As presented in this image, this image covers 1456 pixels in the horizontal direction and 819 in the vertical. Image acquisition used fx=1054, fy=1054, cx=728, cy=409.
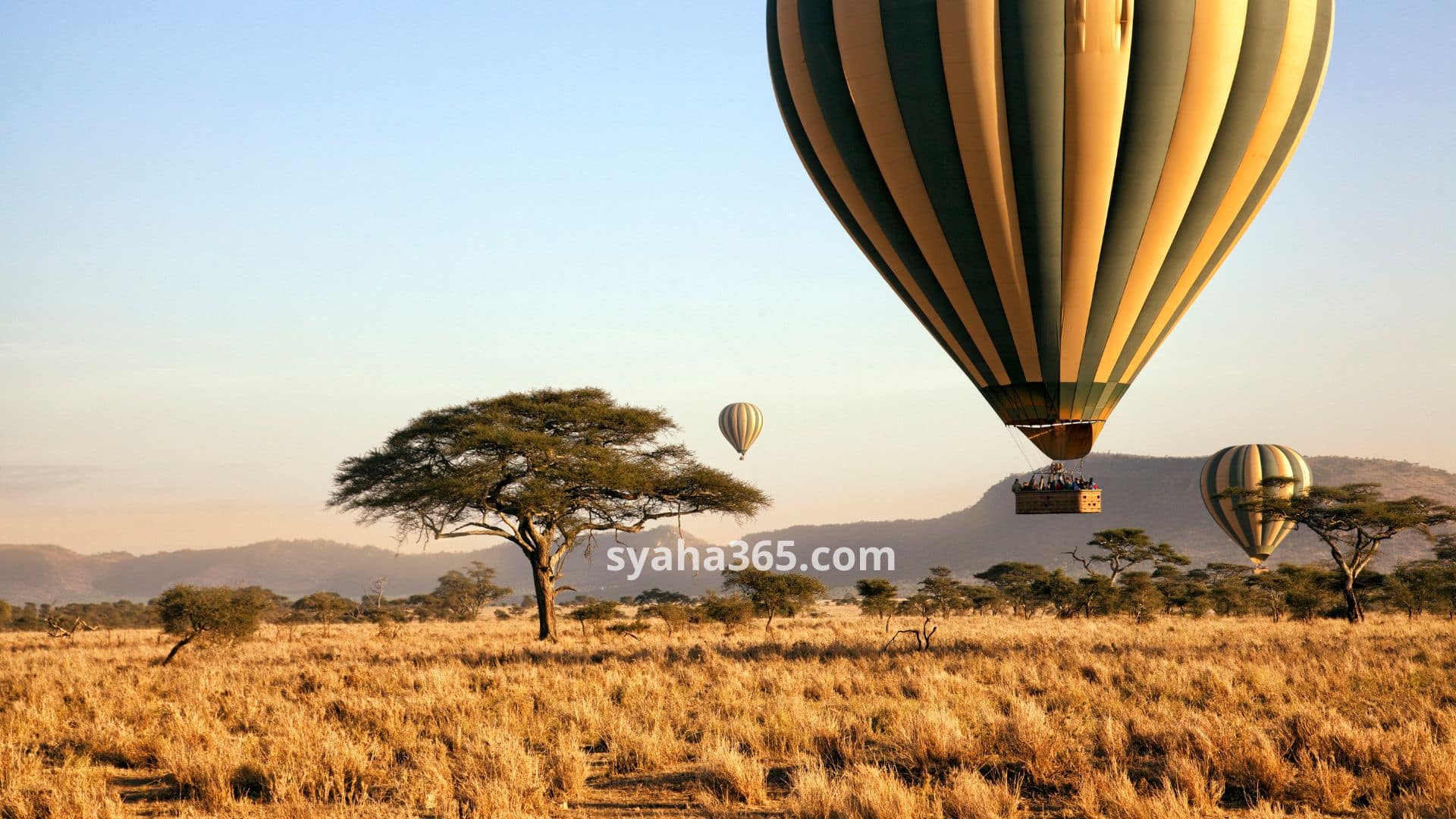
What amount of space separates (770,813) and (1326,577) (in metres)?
56.3

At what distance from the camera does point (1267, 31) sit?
63.2 feet

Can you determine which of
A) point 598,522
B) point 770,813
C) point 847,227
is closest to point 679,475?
point 598,522

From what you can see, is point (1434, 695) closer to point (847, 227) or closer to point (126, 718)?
point (847, 227)

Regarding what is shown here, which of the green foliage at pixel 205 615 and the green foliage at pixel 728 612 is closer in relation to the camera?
the green foliage at pixel 205 615

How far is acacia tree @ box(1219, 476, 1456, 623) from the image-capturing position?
45281 mm

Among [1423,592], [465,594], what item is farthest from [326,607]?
[1423,592]

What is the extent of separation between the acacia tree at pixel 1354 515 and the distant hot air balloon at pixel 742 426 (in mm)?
29435

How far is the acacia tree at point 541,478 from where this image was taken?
30.1m

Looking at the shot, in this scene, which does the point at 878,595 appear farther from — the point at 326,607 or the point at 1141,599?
the point at 326,607

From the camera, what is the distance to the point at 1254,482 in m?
57.5

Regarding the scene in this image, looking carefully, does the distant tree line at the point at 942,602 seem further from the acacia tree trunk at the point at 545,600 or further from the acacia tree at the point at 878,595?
the acacia tree trunk at the point at 545,600

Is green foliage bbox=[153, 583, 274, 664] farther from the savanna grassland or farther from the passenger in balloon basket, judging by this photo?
the passenger in balloon basket

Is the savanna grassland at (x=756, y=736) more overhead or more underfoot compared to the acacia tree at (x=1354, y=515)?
more underfoot

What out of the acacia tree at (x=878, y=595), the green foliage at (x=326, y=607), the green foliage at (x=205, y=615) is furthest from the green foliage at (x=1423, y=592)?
the green foliage at (x=326, y=607)
